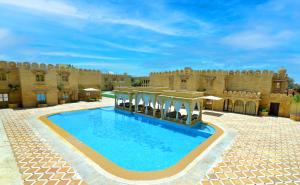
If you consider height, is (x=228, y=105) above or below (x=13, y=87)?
below

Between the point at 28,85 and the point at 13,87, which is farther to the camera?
the point at 28,85

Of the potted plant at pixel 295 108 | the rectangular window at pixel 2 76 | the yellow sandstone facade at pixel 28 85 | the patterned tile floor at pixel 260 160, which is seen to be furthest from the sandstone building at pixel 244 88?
the rectangular window at pixel 2 76

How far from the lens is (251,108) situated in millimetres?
17516

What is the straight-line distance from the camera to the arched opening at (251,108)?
17312mm

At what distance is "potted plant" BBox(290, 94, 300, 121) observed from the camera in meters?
15.0

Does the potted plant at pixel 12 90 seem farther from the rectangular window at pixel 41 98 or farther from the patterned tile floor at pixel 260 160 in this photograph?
the patterned tile floor at pixel 260 160

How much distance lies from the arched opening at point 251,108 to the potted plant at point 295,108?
3.27 m

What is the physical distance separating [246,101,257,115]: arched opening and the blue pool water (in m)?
8.34

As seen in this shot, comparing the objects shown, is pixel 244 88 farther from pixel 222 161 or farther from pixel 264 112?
pixel 222 161

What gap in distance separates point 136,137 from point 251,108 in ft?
48.3

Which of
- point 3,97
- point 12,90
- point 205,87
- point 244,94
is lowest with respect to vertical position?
point 3,97

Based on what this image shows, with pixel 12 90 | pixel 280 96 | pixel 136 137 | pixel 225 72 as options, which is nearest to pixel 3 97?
pixel 12 90

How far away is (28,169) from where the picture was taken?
19.6ft

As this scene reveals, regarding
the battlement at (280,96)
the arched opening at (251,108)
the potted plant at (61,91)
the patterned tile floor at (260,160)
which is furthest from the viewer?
the potted plant at (61,91)
